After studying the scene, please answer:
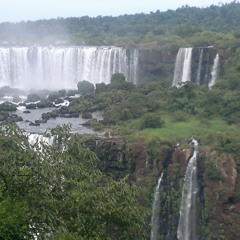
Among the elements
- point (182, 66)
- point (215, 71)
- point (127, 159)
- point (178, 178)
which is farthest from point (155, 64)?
point (178, 178)

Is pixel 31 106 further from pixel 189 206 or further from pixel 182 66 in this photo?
pixel 189 206

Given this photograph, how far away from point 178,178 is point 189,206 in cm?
104

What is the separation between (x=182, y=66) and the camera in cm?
3105

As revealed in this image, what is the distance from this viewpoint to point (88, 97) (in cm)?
2772

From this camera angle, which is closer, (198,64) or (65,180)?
(65,180)

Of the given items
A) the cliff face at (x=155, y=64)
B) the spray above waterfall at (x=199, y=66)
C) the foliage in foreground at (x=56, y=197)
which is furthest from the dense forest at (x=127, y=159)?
the spray above waterfall at (x=199, y=66)

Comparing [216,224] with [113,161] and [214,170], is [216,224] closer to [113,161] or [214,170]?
[214,170]

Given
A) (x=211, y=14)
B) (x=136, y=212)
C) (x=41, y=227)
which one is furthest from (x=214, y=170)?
(x=211, y=14)

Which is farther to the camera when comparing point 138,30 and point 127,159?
point 138,30

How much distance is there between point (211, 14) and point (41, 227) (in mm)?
52759

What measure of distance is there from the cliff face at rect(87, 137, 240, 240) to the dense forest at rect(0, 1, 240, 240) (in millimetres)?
33

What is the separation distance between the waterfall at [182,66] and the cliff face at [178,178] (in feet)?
43.8

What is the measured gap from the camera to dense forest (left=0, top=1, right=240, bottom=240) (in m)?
6.55

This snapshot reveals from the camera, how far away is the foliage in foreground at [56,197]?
6332 millimetres
